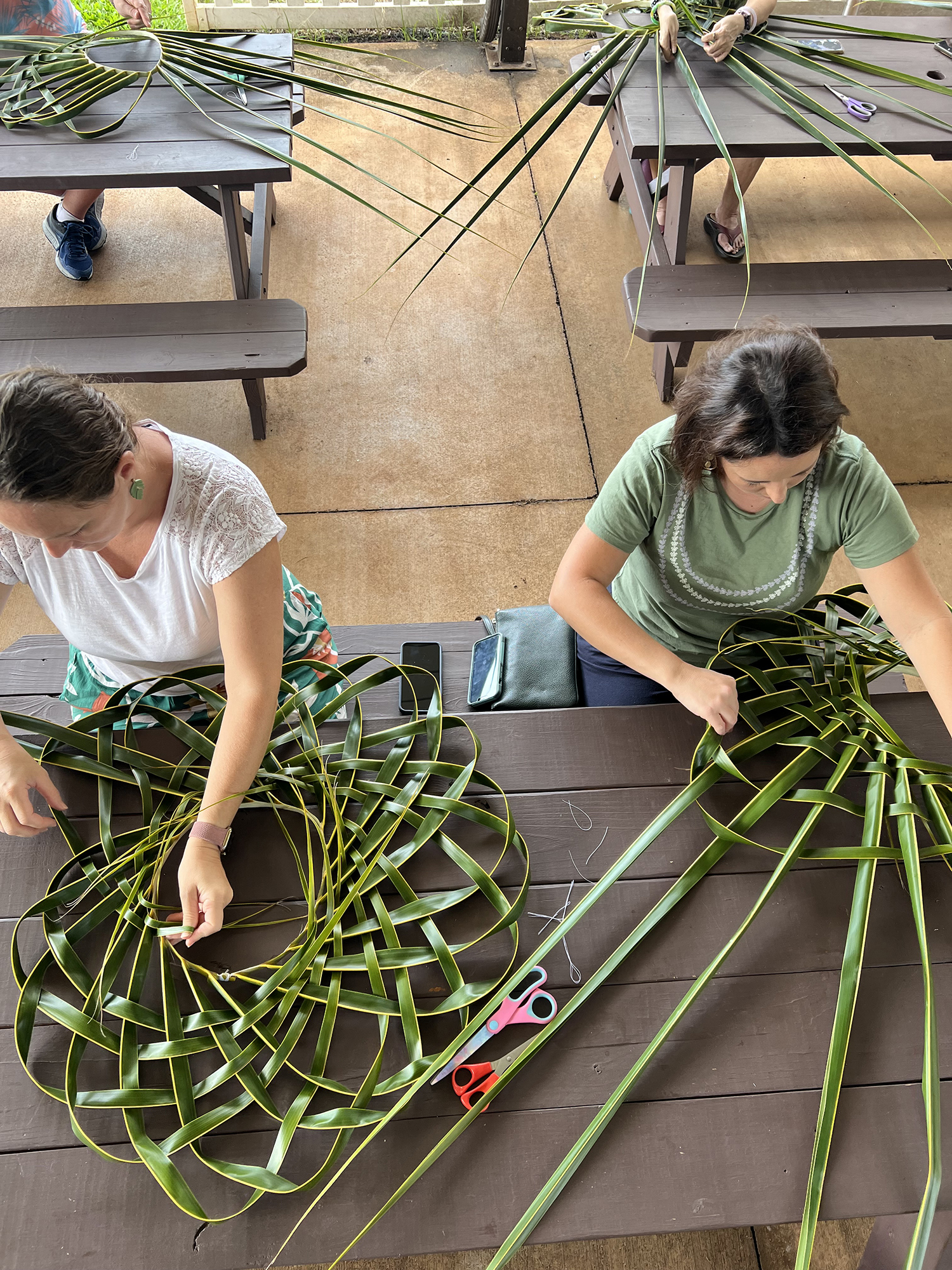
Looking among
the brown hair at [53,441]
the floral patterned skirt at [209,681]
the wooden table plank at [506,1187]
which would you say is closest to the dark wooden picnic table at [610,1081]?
the wooden table plank at [506,1187]

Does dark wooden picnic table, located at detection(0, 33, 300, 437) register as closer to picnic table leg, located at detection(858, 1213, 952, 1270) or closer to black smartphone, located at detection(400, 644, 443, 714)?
black smartphone, located at detection(400, 644, 443, 714)

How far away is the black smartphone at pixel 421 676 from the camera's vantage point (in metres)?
1.54

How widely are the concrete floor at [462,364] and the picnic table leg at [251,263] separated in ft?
0.38

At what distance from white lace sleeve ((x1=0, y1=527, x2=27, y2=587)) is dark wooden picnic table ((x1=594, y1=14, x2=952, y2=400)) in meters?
1.69

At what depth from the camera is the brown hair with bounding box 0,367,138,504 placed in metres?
1.12

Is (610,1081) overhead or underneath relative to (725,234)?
underneath

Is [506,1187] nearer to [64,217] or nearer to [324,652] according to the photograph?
[324,652]

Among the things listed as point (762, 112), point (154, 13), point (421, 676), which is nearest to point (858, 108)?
point (762, 112)

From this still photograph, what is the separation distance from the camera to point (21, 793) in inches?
49.8

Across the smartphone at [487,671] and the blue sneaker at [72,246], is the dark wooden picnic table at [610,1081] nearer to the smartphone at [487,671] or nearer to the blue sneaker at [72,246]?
the smartphone at [487,671]

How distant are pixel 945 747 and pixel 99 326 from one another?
2234 mm

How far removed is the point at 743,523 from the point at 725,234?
223 cm

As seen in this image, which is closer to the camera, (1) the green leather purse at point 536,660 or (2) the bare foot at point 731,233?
(1) the green leather purse at point 536,660

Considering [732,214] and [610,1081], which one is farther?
[732,214]
